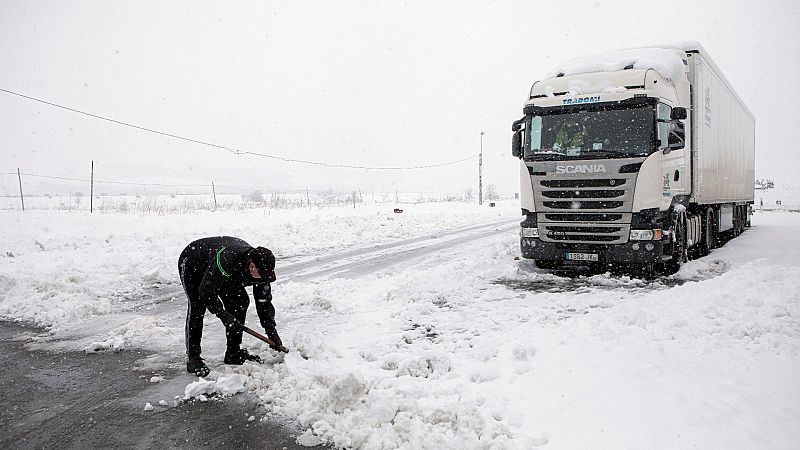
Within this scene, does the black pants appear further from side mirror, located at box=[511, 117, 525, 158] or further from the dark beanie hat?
side mirror, located at box=[511, 117, 525, 158]

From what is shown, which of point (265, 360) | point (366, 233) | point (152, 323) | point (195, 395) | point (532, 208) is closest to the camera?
point (195, 395)

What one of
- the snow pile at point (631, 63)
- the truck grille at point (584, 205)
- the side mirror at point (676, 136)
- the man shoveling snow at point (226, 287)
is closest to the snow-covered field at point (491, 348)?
the man shoveling snow at point (226, 287)

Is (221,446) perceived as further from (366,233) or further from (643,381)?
(366,233)

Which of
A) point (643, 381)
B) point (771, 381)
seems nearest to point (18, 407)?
point (643, 381)

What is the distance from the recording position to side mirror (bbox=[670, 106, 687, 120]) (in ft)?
28.2

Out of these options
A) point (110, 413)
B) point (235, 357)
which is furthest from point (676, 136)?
point (110, 413)

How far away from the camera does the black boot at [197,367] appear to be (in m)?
4.61

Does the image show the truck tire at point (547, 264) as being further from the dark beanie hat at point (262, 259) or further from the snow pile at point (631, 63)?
the dark beanie hat at point (262, 259)

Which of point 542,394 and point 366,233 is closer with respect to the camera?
point 542,394

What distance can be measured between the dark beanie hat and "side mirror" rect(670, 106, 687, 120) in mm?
7750

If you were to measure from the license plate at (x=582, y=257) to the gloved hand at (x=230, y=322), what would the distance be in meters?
6.45

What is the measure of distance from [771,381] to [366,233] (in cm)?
1573

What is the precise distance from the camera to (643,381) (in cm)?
402

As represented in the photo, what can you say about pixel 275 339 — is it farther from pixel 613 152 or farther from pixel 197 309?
pixel 613 152
